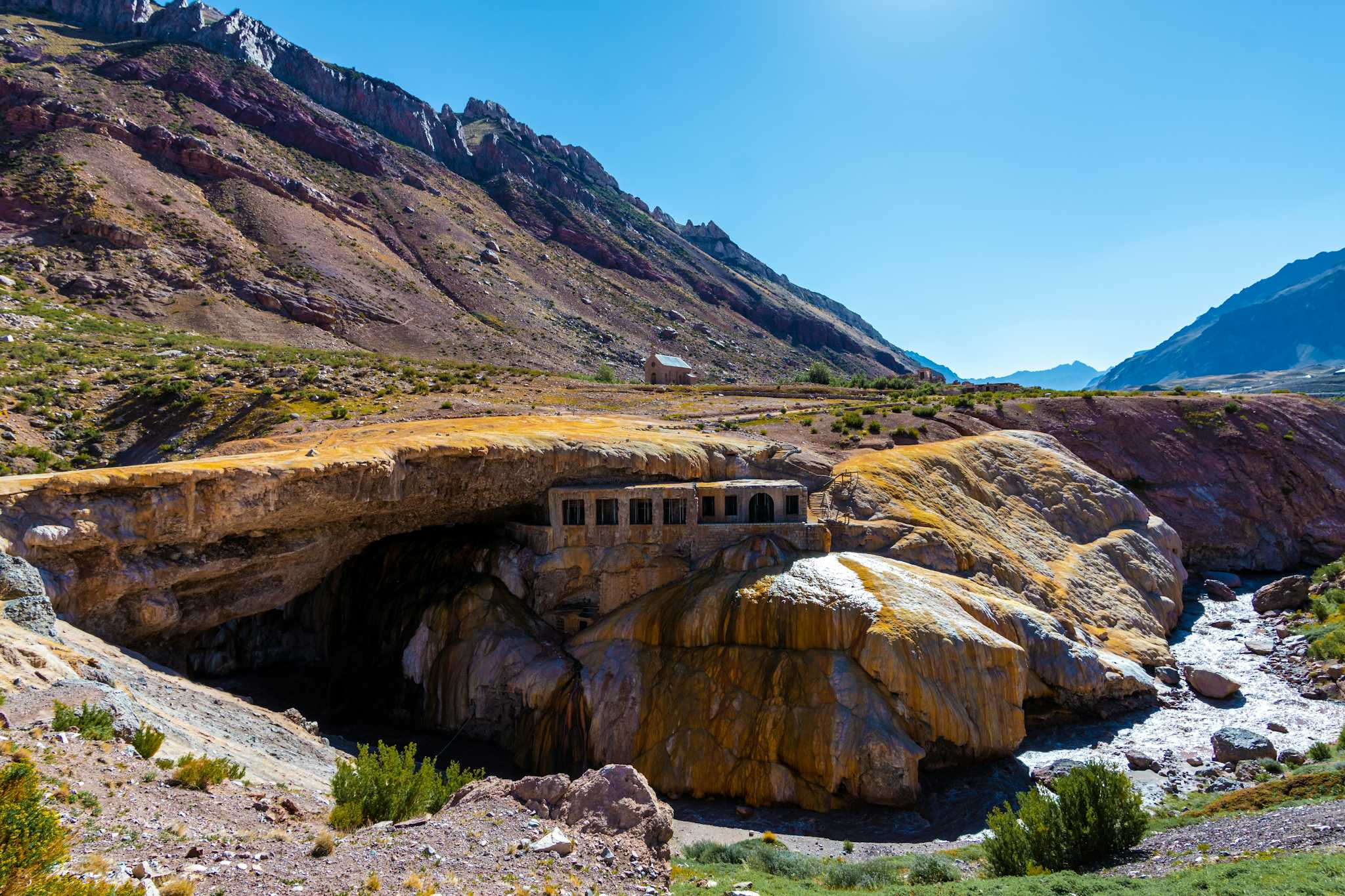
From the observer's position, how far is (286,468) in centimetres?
2167

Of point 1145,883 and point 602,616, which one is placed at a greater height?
point 602,616

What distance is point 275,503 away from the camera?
21578mm

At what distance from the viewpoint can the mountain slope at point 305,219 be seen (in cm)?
7019

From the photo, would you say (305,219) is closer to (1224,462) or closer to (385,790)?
(385,790)

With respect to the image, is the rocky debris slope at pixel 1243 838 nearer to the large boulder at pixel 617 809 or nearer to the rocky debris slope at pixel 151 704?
the large boulder at pixel 617 809

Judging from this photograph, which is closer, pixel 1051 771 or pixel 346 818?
pixel 346 818

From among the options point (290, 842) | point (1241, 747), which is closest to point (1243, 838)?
point (1241, 747)

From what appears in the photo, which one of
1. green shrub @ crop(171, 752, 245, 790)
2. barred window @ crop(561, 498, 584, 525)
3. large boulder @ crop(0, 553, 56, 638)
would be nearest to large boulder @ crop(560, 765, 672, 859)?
green shrub @ crop(171, 752, 245, 790)

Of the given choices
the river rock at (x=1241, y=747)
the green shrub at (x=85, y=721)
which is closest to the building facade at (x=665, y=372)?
the river rock at (x=1241, y=747)

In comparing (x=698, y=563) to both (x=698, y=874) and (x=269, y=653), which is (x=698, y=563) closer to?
(x=698, y=874)

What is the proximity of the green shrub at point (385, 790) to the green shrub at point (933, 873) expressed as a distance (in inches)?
445

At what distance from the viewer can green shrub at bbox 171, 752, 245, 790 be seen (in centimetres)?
1079

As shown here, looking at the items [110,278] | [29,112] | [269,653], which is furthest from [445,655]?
[29,112]

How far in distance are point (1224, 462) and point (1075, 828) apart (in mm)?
56081
